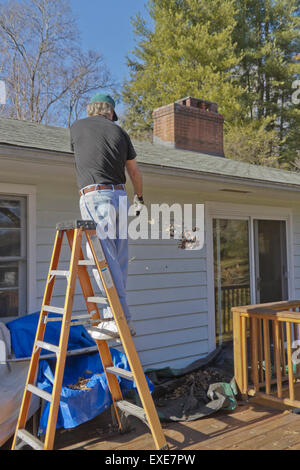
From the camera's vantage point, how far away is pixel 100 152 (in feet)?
8.92

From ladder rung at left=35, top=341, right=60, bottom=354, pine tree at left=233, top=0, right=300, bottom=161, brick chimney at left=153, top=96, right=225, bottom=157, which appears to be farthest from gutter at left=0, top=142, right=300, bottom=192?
pine tree at left=233, top=0, right=300, bottom=161

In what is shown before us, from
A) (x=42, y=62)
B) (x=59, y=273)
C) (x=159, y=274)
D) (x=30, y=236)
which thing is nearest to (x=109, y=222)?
(x=59, y=273)

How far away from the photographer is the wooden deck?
3039mm

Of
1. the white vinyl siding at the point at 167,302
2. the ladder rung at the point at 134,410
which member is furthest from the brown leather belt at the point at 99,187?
the white vinyl siding at the point at 167,302

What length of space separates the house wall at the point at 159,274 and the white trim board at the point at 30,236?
0.14 feet

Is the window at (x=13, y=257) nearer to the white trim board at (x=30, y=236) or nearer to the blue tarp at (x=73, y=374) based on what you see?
the white trim board at (x=30, y=236)

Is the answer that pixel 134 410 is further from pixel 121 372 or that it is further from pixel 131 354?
pixel 131 354

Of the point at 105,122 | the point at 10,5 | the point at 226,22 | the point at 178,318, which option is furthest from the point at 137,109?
the point at 105,122

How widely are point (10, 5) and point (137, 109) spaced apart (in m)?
6.56

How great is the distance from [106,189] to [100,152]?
246 millimetres

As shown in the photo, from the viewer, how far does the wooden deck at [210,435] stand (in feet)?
9.97

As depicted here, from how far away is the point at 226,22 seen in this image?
18.2 metres
